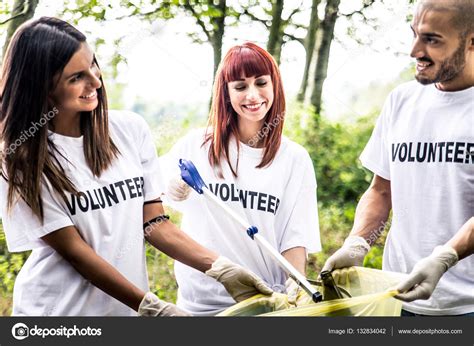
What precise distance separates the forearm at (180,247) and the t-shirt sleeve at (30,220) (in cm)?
26

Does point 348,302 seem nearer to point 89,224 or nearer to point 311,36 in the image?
point 89,224

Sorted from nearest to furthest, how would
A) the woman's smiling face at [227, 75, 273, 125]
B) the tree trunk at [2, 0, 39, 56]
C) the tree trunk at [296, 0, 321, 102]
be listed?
the woman's smiling face at [227, 75, 273, 125] < the tree trunk at [2, 0, 39, 56] < the tree trunk at [296, 0, 321, 102]

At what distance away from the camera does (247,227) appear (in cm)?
172

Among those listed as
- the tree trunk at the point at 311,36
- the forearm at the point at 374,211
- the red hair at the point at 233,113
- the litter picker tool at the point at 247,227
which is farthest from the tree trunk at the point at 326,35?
the litter picker tool at the point at 247,227

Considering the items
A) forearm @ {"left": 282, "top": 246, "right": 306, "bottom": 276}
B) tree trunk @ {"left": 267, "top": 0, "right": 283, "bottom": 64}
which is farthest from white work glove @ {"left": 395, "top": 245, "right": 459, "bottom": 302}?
tree trunk @ {"left": 267, "top": 0, "right": 283, "bottom": 64}

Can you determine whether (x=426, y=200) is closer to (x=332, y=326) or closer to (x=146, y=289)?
(x=332, y=326)

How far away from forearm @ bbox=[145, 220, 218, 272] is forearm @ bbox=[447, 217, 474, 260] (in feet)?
2.04

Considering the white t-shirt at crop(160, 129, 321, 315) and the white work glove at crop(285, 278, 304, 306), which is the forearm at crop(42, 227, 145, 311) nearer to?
the white t-shirt at crop(160, 129, 321, 315)

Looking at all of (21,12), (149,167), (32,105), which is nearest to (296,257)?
(149,167)

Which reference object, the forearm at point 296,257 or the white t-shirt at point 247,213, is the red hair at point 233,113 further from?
the forearm at point 296,257

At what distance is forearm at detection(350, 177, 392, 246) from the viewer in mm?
1868

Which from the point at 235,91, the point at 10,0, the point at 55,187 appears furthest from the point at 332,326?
the point at 10,0

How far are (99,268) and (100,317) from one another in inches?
7.6

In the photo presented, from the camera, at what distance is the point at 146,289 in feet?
5.68
